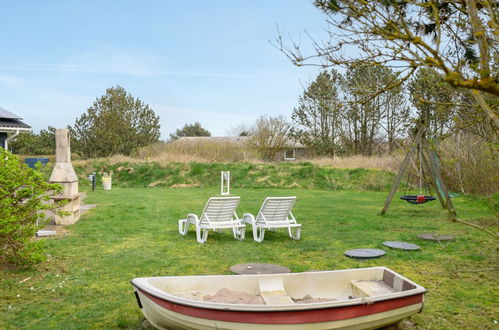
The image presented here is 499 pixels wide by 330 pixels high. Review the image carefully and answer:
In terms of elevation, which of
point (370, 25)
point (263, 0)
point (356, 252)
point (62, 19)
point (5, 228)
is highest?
point (62, 19)

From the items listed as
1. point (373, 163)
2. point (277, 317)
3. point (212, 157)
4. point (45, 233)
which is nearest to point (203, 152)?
point (212, 157)

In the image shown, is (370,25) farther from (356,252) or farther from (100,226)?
(100,226)

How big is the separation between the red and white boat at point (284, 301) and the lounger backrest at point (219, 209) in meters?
3.86

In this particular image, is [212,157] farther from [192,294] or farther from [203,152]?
[192,294]

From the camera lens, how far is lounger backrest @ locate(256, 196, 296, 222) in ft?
28.8

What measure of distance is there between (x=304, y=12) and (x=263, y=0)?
6.36 feet

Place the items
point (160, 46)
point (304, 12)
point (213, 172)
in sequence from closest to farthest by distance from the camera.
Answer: point (304, 12) < point (160, 46) < point (213, 172)

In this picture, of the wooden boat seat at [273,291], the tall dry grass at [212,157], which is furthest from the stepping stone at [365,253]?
the tall dry grass at [212,157]

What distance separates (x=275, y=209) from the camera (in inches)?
351

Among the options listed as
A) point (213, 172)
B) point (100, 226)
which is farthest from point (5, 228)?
point (213, 172)

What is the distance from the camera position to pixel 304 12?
18.1 feet

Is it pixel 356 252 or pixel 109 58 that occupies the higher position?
pixel 109 58

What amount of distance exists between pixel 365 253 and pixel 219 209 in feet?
9.29

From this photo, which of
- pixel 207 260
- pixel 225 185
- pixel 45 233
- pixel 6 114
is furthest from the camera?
pixel 225 185
